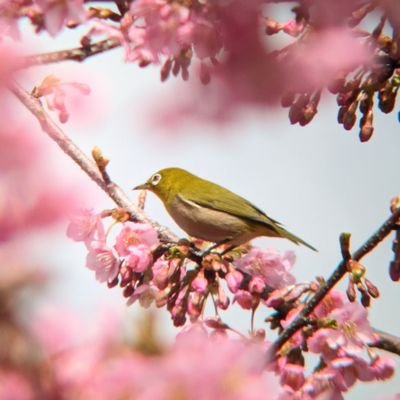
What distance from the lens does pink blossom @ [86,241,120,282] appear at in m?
3.36

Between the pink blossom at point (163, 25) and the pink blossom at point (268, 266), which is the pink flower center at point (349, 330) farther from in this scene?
the pink blossom at point (163, 25)

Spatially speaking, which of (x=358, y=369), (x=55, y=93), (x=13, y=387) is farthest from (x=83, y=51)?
(x=13, y=387)

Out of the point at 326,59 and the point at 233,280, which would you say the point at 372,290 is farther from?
the point at 326,59

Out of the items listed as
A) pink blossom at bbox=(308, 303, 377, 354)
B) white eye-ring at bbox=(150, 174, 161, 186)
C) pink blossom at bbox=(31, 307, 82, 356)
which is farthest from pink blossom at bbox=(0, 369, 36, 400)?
white eye-ring at bbox=(150, 174, 161, 186)

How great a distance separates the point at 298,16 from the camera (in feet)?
5.54

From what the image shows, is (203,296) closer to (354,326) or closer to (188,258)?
(188,258)

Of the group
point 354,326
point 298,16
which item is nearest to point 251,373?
point 298,16

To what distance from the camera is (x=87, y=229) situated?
342 cm

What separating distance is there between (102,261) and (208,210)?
206 centimetres

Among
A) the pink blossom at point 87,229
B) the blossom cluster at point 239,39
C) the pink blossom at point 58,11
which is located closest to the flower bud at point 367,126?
the blossom cluster at point 239,39

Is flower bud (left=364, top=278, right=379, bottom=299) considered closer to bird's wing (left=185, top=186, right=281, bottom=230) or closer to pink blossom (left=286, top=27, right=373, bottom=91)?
pink blossom (left=286, top=27, right=373, bottom=91)

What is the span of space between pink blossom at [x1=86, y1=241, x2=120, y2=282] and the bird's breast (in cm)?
170

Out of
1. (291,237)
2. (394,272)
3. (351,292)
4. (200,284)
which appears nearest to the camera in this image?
(394,272)

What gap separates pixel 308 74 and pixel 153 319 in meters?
0.57
